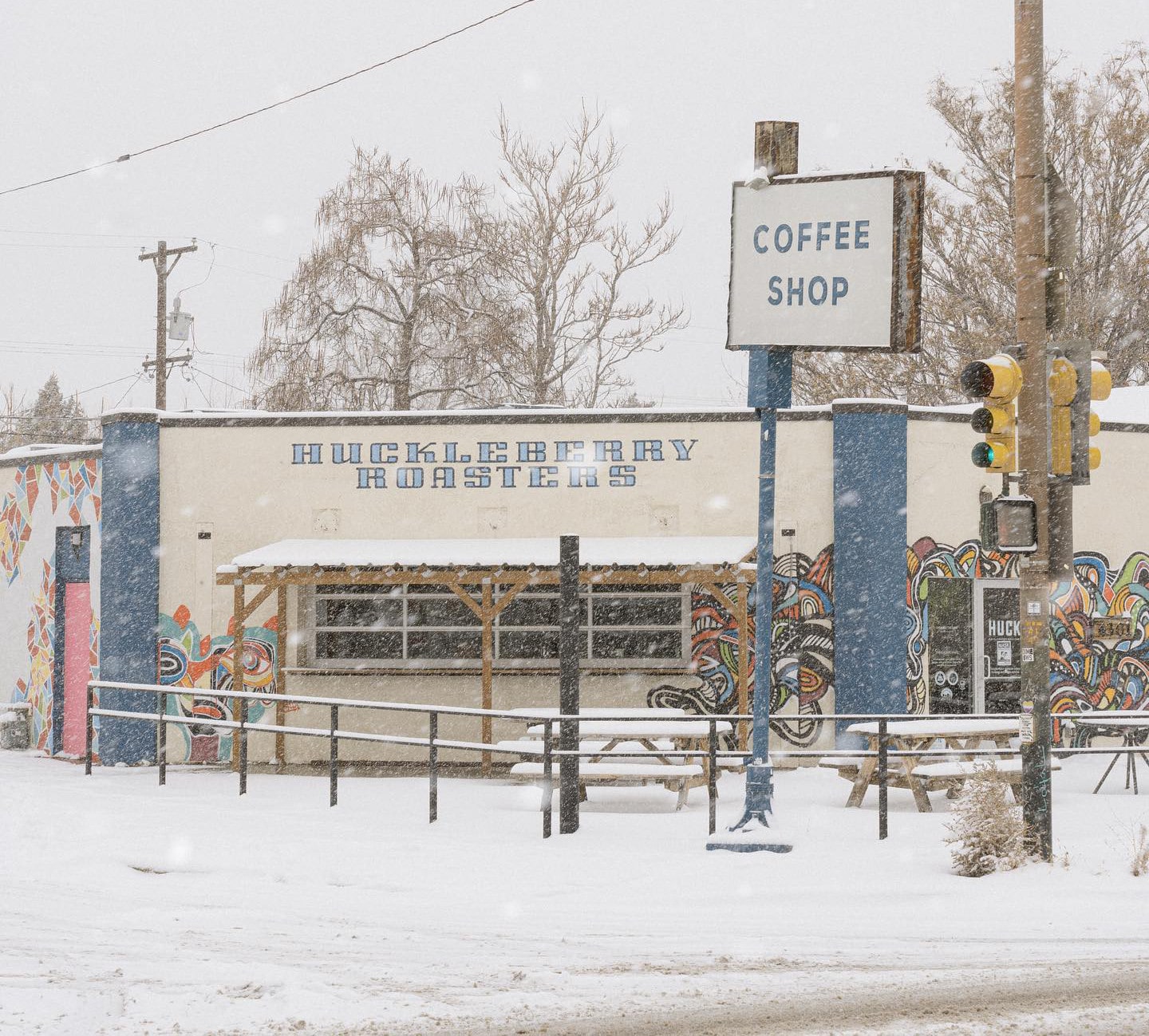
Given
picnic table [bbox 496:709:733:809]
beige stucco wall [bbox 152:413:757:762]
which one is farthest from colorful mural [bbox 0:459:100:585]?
picnic table [bbox 496:709:733:809]

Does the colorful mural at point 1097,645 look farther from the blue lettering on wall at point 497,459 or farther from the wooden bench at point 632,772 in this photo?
the wooden bench at point 632,772

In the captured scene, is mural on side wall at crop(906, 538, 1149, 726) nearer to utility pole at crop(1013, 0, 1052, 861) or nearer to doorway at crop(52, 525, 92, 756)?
utility pole at crop(1013, 0, 1052, 861)

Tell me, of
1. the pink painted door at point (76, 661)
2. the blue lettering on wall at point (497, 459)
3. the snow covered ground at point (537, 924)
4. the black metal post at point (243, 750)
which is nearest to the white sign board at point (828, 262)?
the snow covered ground at point (537, 924)

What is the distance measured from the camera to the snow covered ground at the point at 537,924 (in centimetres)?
645

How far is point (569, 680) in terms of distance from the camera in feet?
36.9

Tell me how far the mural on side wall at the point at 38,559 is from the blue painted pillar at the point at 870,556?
30.5ft

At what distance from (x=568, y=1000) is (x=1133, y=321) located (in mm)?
29769

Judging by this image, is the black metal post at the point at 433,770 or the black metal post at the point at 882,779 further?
the black metal post at the point at 433,770

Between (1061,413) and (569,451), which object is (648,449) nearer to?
(569,451)

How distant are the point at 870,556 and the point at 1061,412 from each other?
643cm

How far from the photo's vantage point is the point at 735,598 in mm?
16219

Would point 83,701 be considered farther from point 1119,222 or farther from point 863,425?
point 1119,222

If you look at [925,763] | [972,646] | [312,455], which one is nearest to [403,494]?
[312,455]

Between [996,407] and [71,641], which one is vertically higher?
[996,407]
